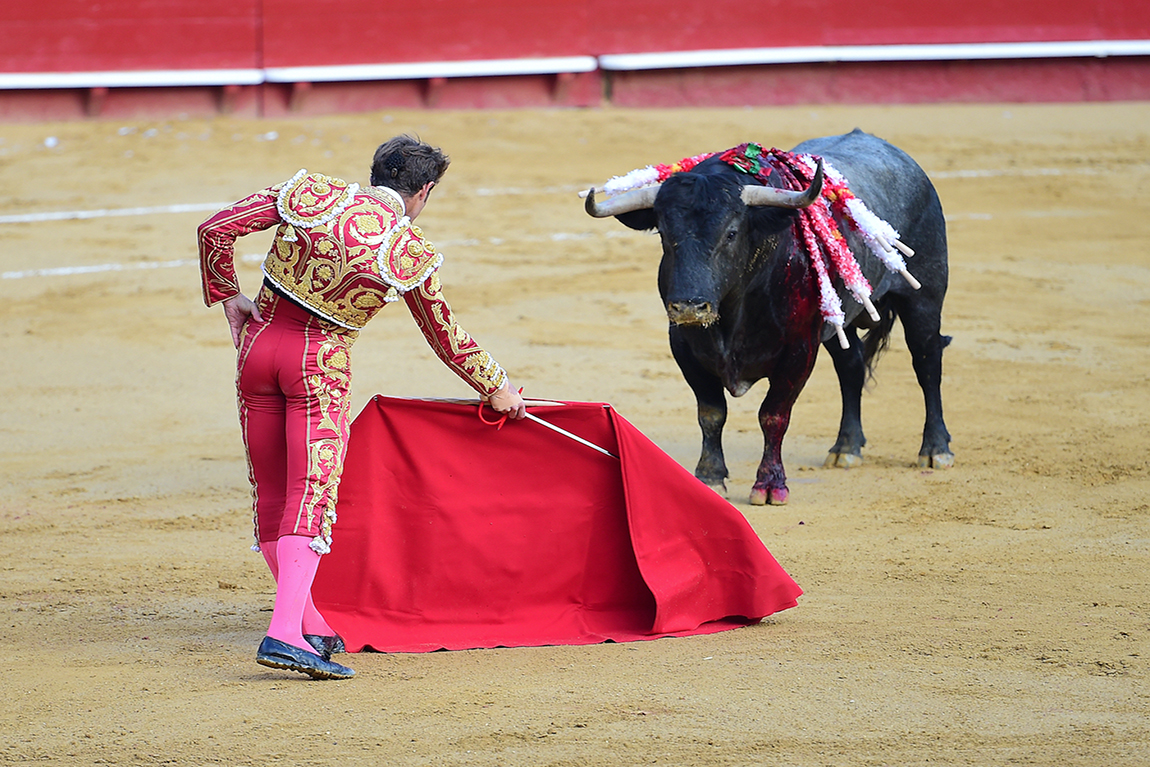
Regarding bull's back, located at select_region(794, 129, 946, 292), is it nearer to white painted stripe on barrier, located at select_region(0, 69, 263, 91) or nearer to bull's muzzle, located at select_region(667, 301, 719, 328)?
bull's muzzle, located at select_region(667, 301, 719, 328)

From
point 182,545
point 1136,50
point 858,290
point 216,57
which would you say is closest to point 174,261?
point 216,57

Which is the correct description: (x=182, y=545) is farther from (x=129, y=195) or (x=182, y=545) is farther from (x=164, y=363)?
(x=129, y=195)

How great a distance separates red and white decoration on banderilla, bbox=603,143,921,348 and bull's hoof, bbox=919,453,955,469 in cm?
75

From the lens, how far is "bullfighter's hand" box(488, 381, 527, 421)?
9.89ft

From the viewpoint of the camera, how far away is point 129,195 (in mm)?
9836

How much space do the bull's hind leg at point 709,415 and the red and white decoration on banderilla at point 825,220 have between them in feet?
1.47

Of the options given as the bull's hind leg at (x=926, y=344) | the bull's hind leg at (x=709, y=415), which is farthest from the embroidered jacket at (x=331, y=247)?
the bull's hind leg at (x=926, y=344)

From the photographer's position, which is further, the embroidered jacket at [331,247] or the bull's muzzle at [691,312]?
the bull's muzzle at [691,312]

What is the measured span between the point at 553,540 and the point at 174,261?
5932 millimetres

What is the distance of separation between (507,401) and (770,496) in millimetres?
1715

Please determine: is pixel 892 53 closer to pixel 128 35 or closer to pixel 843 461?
pixel 128 35

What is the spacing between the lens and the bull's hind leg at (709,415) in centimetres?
461

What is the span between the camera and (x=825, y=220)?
14.9 feet

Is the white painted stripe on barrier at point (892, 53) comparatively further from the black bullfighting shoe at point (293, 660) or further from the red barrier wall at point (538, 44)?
the black bullfighting shoe at point (293, 660)
